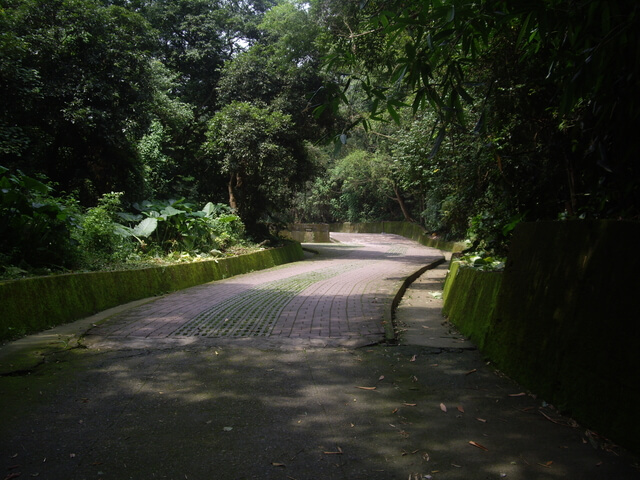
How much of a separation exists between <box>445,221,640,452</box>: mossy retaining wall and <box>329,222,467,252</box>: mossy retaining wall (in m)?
19.5

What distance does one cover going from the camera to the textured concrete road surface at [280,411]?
301 cm

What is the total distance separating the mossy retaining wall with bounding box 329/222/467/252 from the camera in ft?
92.4

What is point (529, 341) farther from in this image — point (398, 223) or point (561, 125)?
point (398, 223)

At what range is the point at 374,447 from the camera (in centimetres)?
329

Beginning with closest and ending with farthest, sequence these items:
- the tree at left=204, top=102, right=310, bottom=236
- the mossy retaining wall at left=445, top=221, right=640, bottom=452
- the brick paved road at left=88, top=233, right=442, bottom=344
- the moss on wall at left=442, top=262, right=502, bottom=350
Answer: the mossy retaining wall at left=445, top=221, right=640, bottom=452 < the moss on wall at left=442, top=262, right=502, bottom=350 < the brick paved road at left=88, top=233, right=442, bottom=344 < the tree at left=204, top=102, right=310, bottom=236

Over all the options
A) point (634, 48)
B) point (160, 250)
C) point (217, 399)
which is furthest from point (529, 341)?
point (160, 250)

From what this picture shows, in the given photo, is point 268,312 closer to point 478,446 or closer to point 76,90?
point 478,446

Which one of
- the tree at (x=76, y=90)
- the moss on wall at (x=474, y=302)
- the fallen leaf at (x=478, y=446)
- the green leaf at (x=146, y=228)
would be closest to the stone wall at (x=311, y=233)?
the tree at (x=76, y=90)

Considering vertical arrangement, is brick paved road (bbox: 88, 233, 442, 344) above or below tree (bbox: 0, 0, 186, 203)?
below

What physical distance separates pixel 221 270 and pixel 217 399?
30.6 feet

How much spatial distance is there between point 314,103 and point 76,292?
26.2 feet

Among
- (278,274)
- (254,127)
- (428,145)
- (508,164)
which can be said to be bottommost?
(278,274)

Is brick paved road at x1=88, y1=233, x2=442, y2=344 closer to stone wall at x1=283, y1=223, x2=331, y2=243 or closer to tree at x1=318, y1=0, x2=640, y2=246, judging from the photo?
tree at x1=318, y1=0, x2=640, y2=246

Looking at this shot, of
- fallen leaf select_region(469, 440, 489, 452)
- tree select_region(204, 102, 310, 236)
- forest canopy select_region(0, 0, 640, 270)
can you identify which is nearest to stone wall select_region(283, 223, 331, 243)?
forest canopy select_region(0, 0, 640, 270)
